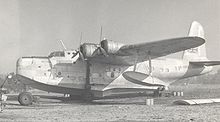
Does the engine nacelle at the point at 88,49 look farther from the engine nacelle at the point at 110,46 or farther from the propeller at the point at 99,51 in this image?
the engine nacelle at the point at 110,46

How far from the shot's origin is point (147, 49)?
1625 centimetres

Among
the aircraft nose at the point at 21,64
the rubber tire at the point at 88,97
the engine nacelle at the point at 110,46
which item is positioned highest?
the engine nacelle at the point at 110,46

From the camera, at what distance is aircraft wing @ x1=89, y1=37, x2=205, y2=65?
15.0 metres

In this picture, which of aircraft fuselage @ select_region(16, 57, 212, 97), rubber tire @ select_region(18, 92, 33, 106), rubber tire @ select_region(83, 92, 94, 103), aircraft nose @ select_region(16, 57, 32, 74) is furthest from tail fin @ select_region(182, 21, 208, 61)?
rubber tire @ select_region(18, 92, 33, 106)

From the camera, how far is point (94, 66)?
684 inches

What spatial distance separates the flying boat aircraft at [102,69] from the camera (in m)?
15.9

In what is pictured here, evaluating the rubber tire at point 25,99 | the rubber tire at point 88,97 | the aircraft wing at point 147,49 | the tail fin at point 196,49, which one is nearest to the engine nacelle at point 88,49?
the aircraft wing at point 147,49

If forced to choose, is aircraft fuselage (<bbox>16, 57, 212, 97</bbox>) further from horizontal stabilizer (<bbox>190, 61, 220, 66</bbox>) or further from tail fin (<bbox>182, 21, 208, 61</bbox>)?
tail fin (<bbox>182, 21, 208, 61</bbox>)

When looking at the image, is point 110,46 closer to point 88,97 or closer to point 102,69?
point 102,69

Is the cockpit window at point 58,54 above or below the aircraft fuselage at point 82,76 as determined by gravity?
above

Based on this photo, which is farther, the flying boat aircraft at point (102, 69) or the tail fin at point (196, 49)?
the tail fin at point (196, 49)

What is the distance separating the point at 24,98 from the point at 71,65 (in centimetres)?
361

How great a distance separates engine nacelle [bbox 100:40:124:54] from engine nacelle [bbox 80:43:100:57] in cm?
74

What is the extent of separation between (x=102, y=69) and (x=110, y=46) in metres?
2.25
